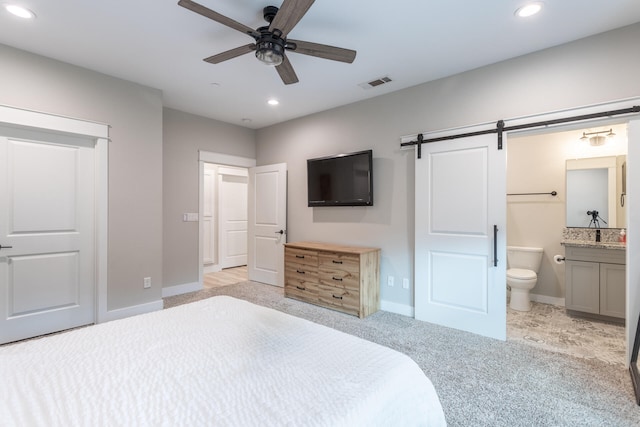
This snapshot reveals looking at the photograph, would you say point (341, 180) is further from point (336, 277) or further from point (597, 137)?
point (597, 137)

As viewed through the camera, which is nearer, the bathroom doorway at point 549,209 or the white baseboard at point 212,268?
the bathroom doorway at point 549,209

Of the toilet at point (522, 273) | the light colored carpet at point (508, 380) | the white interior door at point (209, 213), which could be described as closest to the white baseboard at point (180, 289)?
the white interior door at point (209, 213)

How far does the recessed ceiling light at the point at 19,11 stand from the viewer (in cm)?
209

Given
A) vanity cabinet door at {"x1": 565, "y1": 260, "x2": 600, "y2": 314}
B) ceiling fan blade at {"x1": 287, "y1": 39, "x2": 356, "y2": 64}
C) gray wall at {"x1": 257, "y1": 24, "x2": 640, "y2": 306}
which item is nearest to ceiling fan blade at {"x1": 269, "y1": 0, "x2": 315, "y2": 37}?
ceiling fan blade at {"x1": 287, "y1": 39, "x2": 356, "y2": 64}

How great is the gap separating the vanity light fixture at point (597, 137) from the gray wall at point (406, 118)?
165 cm

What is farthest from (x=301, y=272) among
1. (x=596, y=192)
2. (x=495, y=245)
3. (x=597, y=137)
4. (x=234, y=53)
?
(x=597, y=137)

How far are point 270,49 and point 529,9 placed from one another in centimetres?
188

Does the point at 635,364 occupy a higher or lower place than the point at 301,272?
lower

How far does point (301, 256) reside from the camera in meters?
3.91

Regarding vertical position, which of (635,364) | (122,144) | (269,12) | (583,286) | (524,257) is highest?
(269,12)

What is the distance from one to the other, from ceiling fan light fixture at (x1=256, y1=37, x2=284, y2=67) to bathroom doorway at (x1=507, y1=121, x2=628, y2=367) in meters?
2.73

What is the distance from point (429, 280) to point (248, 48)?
2.82 meters

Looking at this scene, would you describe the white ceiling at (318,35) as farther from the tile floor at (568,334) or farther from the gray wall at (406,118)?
the tile floor at (568,334)

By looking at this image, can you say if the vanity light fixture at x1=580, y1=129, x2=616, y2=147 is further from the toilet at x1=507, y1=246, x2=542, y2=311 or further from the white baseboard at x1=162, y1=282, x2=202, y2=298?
the white baseboard at x1=162, y1=282, x2=202, y2=298
